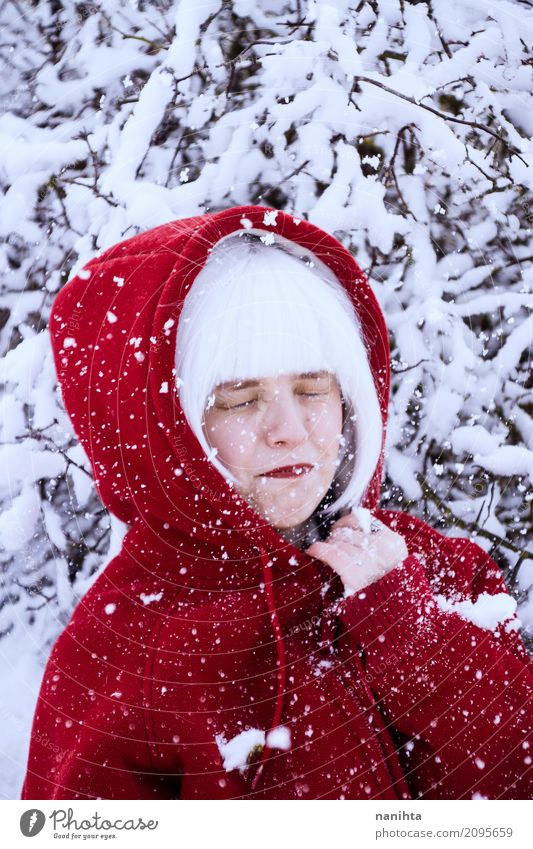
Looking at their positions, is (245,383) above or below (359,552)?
above

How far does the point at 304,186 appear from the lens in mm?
790

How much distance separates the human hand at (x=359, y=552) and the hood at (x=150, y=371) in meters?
0.06

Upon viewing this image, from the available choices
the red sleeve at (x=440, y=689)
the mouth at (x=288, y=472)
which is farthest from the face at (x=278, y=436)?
the red sleeve at (x=440, y=689)

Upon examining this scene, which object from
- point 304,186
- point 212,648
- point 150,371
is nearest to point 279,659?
point 212,648

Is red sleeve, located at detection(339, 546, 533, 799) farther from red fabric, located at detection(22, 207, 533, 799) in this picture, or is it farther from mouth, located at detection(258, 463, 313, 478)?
mouth, located at detection(258, 463, 313, 478)

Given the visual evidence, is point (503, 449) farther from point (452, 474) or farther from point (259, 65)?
point (259, 65)

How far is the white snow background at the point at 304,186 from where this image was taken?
2.44ft

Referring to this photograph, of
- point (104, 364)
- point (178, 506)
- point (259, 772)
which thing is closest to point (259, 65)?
point (104, 364)

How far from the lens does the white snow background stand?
0.74 meters

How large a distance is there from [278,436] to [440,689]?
0.28m

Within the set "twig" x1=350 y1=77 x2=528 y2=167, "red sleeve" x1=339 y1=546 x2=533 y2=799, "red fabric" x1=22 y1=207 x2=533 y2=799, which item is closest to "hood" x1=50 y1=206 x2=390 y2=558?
"red fabric" x1=22 y1=207 x2=533 y2=799

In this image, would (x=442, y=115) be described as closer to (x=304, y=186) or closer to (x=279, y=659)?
(x=304, y=186)

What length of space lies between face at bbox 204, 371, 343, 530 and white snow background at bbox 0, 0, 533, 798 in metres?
0.21

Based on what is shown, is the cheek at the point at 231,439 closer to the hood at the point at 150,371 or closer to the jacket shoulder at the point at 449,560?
the hood at the point at 150,371
